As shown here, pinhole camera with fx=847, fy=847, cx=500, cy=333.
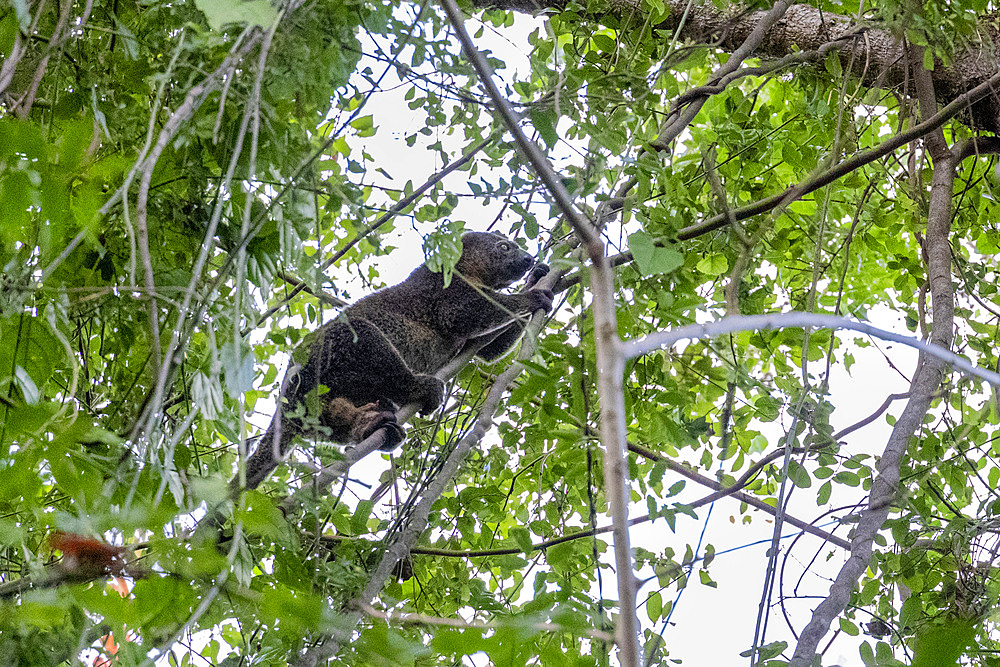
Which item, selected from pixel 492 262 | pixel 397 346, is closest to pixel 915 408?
pixel 397 346

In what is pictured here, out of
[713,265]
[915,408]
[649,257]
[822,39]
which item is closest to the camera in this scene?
[649,257]

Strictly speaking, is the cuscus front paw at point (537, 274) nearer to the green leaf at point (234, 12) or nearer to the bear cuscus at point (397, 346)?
the bear cuscus at point (397, 346)

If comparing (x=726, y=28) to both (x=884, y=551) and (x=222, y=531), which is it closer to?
(x=884, y=551)

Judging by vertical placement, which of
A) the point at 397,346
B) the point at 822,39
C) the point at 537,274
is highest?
the point at 822,39

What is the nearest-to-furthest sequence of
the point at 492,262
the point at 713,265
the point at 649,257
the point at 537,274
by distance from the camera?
1. the point at 649,257
2. the point at 713,265
3. the point at 537,274
4. the point at 492,262

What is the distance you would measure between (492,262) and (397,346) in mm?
926

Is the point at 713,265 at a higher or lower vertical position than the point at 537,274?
lower

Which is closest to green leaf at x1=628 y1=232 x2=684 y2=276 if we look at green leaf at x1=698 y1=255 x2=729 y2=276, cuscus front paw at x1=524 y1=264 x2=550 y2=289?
green leaf at x1=698 y1=255 x2=729 y2=276

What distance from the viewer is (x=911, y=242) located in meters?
3.78

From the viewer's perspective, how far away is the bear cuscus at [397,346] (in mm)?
3064

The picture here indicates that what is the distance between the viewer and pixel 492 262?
4355 mm

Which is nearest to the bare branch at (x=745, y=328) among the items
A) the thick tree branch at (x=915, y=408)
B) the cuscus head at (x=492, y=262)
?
the thick tree branch at (x=915, y=408)

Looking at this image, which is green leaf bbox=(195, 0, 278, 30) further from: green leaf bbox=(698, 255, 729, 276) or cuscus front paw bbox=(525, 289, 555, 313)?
cuscus front paw bbox=(525, 289, 555, 313)

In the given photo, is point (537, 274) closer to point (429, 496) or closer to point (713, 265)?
point (713, 265)
